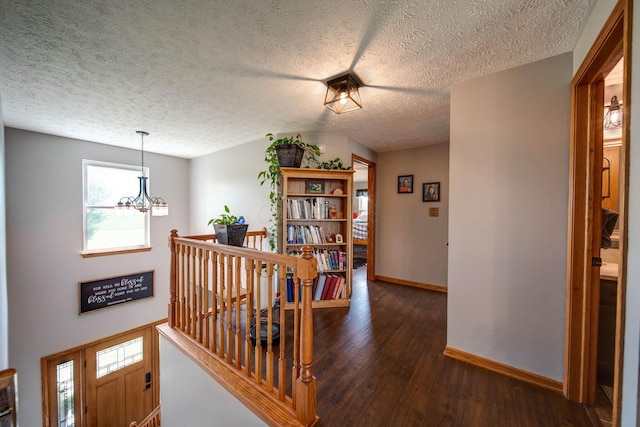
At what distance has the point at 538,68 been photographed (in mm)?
1625

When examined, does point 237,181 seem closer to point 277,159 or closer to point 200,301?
point 277,159

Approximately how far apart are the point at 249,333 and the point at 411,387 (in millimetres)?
1130

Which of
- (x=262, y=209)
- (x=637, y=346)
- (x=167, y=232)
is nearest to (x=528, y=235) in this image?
(x=637, y=346)

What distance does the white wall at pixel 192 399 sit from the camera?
1496 millimetres

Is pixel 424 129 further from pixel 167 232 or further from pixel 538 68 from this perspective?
pixel 167 232

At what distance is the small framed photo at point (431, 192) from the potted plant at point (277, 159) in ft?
5.88

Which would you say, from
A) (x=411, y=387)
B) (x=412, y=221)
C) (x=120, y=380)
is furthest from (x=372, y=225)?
(x=120, y=380)

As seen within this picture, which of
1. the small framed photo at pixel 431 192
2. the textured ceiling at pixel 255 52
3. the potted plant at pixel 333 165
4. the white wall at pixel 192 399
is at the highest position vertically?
the textured ceiling at pixel 255 52

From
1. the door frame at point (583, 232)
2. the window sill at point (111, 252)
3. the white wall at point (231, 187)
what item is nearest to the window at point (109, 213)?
the window sill at point (111, 252)

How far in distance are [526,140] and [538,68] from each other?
0.50 metres

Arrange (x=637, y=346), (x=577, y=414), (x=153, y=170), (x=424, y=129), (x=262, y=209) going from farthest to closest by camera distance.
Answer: (x=153, y=170), (x=262, y=209), (x=424, y=129), (x=577, y=414), (x=637, y=346)

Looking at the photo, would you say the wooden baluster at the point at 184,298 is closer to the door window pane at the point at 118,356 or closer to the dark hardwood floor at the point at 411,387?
the dark hardwood floor at the point at 411,387

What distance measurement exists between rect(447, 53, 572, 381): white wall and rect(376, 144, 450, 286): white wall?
1722mm

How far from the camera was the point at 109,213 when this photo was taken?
386cm
